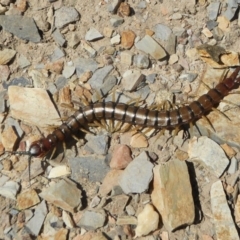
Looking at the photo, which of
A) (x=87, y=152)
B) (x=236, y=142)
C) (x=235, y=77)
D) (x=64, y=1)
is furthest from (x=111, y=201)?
(x=64, y=1)

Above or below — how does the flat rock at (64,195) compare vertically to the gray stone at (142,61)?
below

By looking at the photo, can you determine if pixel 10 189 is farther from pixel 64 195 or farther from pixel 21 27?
pixel 21 27

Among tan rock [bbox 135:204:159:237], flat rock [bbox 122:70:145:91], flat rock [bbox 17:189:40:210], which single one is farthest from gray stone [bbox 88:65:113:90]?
tan rock [bbox 135:204:159:237]

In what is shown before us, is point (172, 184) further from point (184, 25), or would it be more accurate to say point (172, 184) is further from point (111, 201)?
point (184, 25)

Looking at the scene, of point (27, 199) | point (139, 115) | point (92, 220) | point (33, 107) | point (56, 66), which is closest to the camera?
point (92, 220)

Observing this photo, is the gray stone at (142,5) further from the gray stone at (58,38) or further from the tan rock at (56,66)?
the tan rock at (56,66)

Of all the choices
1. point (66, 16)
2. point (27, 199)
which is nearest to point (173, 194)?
point (27, 199)

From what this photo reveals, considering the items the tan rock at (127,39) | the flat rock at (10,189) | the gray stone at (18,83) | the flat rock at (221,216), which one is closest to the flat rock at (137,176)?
the flat rock at (221,216)
